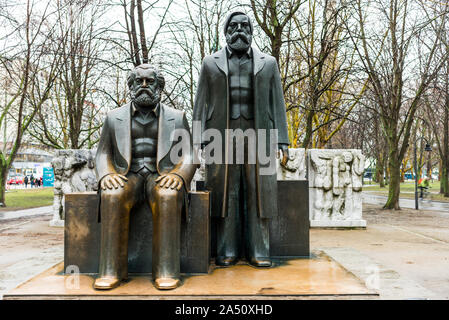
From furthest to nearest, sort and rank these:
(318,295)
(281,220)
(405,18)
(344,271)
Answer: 1. (405,18)
2. (281,220)
3. (344,271)
4. (318,295)

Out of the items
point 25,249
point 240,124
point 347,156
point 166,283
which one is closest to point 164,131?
point 240,124

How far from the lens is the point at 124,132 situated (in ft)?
12.5

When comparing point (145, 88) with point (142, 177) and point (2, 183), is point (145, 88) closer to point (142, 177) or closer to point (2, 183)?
point (142, 177)

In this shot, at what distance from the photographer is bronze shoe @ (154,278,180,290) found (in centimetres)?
322

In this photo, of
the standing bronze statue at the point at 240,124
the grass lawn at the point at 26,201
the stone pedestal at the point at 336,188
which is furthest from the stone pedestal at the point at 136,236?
the grass lawn at the point at 26,201

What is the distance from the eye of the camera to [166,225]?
343 centimetres

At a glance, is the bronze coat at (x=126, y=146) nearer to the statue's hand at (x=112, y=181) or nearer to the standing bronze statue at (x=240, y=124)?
the statue's hand at (x=112, y=181)

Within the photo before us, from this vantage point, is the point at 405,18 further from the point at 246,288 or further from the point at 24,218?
the point at 24,218

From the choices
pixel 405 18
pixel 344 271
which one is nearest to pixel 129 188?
pixel 344 271

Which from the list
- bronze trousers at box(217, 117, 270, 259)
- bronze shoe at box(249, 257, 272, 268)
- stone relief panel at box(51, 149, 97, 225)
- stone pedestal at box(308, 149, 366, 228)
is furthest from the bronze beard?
stone pedestal at box(308, 149, 366, 228)

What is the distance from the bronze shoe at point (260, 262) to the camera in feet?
13.2

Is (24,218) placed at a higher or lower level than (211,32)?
lower

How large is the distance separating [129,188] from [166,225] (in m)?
0.51

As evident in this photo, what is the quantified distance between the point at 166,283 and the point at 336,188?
26.9ft
